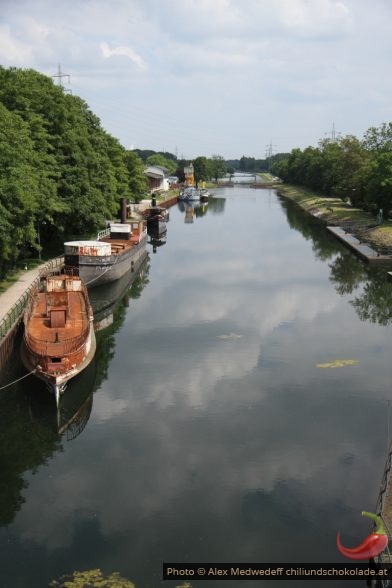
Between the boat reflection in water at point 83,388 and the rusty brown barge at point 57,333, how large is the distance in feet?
2.48

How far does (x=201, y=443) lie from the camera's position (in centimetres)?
2342

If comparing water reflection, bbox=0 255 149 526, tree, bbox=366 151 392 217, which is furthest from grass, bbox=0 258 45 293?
tree, bbox=366 151 392 217

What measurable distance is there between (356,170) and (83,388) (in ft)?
298

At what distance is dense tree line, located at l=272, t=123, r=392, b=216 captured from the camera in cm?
8219

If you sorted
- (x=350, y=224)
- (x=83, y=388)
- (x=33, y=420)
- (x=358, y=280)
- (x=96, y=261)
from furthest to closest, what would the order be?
(x=350, y=224)
(x=358, y=280)
(x=96, y=261)
(x=83, y=388)
(x=33, y=420)

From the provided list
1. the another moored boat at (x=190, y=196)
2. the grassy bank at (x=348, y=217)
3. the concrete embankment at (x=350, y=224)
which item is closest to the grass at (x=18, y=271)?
the concrete embankment at (x=350, y=224)

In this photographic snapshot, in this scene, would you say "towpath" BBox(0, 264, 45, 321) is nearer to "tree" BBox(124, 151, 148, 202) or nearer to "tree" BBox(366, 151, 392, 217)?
"tree" BBox(366, 151, 392, 217)

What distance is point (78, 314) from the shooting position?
3484 centimetres

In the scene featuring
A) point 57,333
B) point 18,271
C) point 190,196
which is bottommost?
point 57,333

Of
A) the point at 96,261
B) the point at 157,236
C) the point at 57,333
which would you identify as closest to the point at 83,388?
the point at 57,333

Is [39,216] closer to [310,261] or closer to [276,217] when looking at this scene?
[310,261]

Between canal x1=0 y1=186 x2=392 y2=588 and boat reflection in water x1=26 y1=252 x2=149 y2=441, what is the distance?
0.10 metres

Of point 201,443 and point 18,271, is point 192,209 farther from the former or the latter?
point 201,443

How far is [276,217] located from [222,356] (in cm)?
8553
